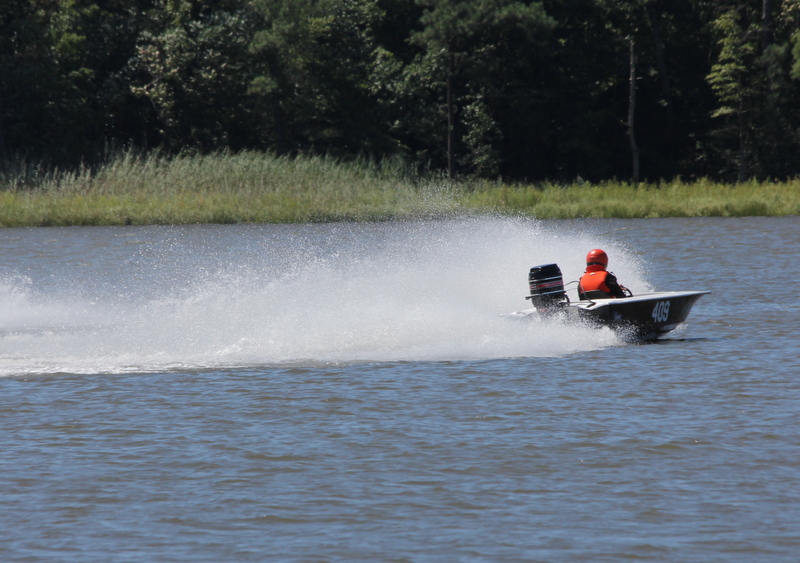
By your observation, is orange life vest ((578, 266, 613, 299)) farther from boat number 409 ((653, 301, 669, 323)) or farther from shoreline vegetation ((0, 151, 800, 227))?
shoreline vegetation ((0, 151, 800, 227))

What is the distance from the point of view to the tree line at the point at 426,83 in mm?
39812

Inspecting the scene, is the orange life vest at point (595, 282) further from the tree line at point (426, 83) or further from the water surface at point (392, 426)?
the tree line at point (426, 83)

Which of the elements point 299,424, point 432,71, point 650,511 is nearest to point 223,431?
point 299,424

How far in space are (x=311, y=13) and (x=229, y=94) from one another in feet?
14.4

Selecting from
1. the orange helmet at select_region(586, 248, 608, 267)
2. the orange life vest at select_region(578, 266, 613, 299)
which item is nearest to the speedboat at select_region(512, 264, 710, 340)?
the orange life vest at select_region(578, 266, 613, 299)

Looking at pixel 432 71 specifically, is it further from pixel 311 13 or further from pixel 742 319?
pixel 742 319

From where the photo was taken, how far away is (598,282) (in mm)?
11438

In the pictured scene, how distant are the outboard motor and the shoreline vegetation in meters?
18.1

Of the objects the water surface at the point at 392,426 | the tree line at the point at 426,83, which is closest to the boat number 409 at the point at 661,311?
the water surface at the point at 392,426

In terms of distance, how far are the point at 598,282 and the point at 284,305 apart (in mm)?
4229

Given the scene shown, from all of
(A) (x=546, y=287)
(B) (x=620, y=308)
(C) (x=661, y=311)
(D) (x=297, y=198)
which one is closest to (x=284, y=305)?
(A) (x=546, y=287)

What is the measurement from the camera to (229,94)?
41281mm

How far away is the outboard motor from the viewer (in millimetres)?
11281

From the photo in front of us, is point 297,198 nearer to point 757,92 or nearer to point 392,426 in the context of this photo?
point 757,92
